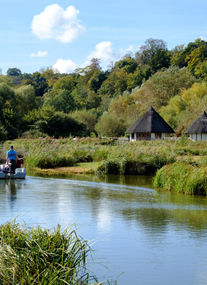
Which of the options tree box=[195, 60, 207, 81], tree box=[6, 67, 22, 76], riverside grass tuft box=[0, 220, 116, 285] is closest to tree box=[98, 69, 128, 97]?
tree box=[195, 60, 207, 81]

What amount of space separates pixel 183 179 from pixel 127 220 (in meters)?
5.43

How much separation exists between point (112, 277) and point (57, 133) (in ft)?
133

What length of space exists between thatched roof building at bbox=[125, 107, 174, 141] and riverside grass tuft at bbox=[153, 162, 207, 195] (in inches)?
1085

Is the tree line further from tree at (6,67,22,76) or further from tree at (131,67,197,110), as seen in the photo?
tree at (6,67,22,76)

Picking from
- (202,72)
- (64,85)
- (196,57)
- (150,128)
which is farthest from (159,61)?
(150,128)

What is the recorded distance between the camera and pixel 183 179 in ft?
53.5

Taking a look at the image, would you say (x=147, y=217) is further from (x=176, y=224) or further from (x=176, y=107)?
(x=176, y=107)

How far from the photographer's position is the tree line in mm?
46750

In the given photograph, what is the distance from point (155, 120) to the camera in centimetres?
4572

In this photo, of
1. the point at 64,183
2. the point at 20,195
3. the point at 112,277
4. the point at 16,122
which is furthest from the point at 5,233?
the point at 16,122

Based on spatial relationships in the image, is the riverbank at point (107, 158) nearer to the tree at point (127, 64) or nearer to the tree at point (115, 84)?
the tree at point (115, 84)

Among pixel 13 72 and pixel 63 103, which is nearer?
pixel 63 103

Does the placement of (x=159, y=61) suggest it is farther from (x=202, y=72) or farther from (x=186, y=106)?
(x=186, y=106)

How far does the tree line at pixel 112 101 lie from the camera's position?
46750 millimetres
